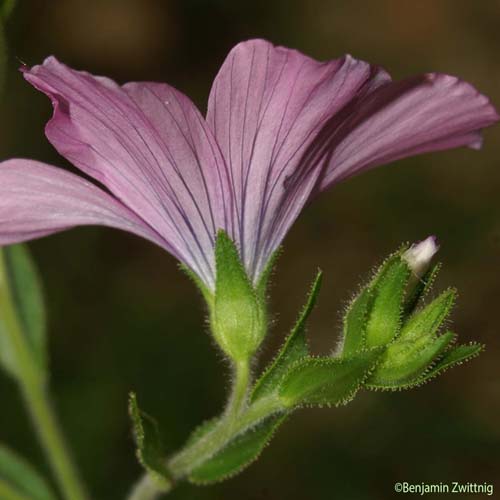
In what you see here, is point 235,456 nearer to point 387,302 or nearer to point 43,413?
point 387,302

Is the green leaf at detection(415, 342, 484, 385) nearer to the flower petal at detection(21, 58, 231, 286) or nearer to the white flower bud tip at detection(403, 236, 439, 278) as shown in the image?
the white flower bud tip at detection(403, 236, 439, 278)

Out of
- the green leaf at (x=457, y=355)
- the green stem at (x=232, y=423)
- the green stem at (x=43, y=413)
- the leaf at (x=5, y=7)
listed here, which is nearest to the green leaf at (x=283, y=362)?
the green stem at (x=232, y=423)

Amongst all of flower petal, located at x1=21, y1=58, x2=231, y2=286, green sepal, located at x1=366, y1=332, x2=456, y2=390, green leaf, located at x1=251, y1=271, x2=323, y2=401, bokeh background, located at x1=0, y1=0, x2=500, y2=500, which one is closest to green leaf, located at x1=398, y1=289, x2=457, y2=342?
green sepal, located at x1=366, y1=332, x2=456, y2=390

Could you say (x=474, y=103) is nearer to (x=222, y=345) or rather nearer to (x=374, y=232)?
(x=222, y=345)

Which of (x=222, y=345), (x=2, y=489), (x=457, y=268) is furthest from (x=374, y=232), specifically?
(x=222, y=345)

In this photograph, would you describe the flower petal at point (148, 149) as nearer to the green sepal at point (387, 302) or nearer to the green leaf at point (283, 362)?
the green leaf at point (283, 362)

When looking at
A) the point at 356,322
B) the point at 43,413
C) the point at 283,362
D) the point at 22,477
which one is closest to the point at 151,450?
the point at 283,362
